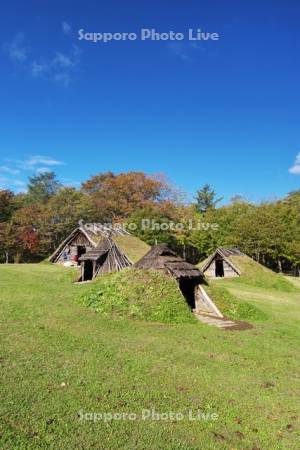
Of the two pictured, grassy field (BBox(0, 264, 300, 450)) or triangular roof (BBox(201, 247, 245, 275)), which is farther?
triangular roof (BBox(201, 247, 245, 275))

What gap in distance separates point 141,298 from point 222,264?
24.7 m

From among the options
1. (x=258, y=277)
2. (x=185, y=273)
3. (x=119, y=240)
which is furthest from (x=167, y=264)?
(x=258, y=277)

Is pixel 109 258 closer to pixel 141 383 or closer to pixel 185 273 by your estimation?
pixel 185 273

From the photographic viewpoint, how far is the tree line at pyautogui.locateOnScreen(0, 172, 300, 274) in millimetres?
47312

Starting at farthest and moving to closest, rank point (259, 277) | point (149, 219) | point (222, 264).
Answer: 1. point (149, 219)
2. point (222, 264)
3. point (259, 277)

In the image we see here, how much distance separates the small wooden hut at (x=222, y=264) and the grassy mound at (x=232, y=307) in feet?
60.6

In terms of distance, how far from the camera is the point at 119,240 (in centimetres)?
3048

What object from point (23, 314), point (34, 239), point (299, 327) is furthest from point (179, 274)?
point (34, 239)

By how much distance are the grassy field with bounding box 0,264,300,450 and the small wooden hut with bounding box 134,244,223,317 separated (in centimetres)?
306

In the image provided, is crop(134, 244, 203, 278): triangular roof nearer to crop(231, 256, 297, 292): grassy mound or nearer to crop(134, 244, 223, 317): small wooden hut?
crop(134, 244, 223, 317): small wooden hut

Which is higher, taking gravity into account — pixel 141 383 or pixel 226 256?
pixel 226 256

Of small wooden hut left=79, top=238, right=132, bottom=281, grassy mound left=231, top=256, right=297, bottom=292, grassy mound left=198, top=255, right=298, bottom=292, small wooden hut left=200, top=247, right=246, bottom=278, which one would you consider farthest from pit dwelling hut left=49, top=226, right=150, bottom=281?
grassy mound left=231, top=256, right=297, bottom=292

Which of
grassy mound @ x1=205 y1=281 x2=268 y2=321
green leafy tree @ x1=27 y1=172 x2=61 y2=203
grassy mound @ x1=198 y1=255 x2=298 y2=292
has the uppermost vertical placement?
green leafy tree @ x1=27 y1=172 x2=61 y2=203

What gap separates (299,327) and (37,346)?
1183cm
